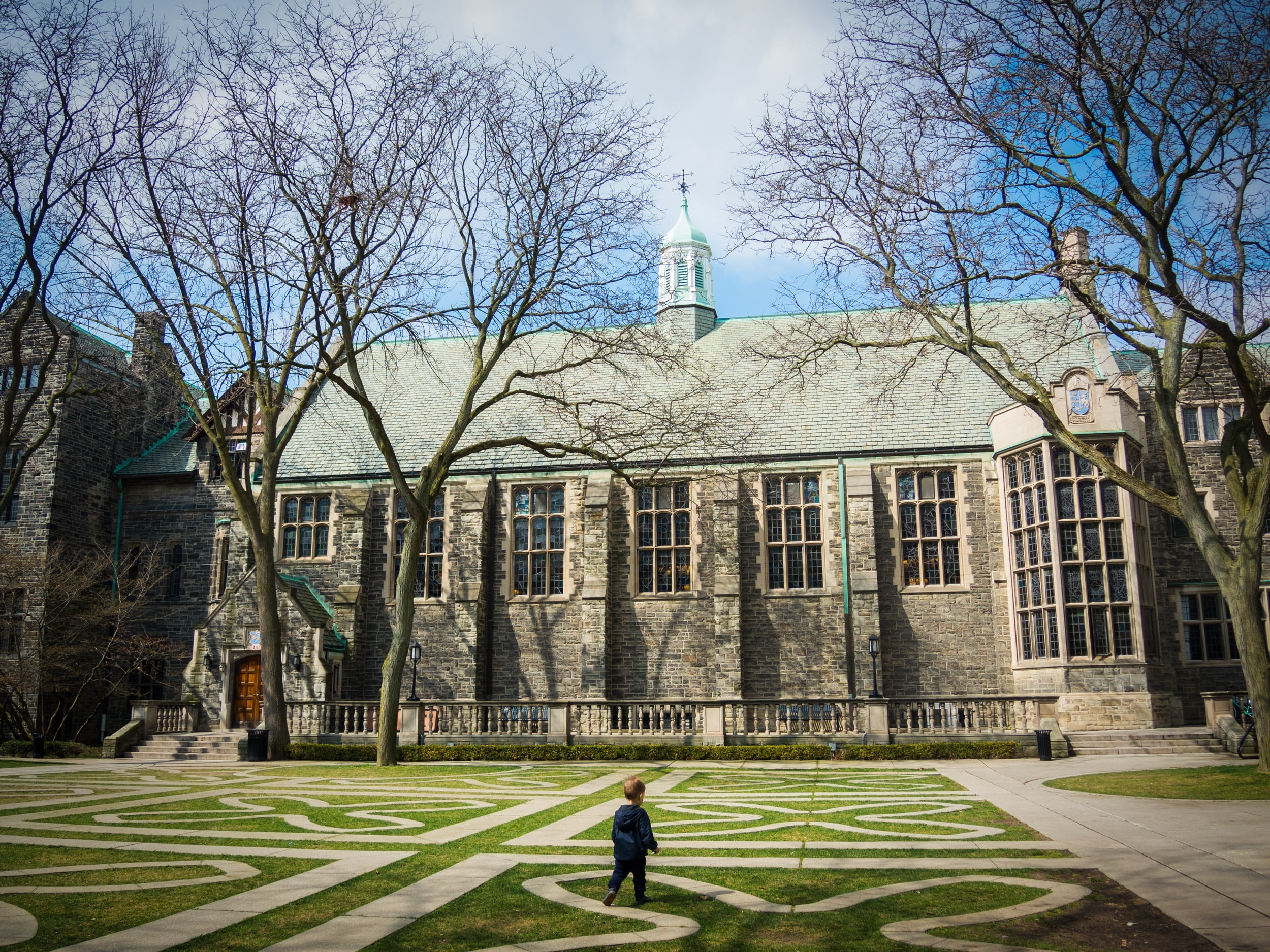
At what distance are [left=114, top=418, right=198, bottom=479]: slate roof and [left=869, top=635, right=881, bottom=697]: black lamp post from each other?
2166 centimetres

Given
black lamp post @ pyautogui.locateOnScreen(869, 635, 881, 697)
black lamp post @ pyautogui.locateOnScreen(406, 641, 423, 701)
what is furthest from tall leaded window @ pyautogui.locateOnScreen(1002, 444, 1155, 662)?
black lamp post @ pyautogui.locateOnScreen(406, 641, 423, 701)

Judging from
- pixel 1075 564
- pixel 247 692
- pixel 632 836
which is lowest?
pixel 632 836

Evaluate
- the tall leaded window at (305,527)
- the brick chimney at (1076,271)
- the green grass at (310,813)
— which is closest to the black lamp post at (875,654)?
the brick chimney at (1076,271)

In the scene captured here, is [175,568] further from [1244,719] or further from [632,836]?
[1244,719]

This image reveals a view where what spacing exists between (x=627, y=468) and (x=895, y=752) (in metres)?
11.3

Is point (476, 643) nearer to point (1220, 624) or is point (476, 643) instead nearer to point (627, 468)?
point (627, 468)

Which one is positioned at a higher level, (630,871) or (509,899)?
(630,871)

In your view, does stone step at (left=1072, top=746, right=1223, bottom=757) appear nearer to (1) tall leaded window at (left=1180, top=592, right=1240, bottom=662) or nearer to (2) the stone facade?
(2) the stone facade

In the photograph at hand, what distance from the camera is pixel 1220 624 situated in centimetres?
2480

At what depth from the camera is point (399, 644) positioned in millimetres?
20891

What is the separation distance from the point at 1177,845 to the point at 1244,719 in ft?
49.8

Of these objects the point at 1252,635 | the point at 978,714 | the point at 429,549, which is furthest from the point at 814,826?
the point at 429,549

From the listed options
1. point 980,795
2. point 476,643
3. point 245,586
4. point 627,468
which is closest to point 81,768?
point 245,586

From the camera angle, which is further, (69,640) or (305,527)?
(305,527)
